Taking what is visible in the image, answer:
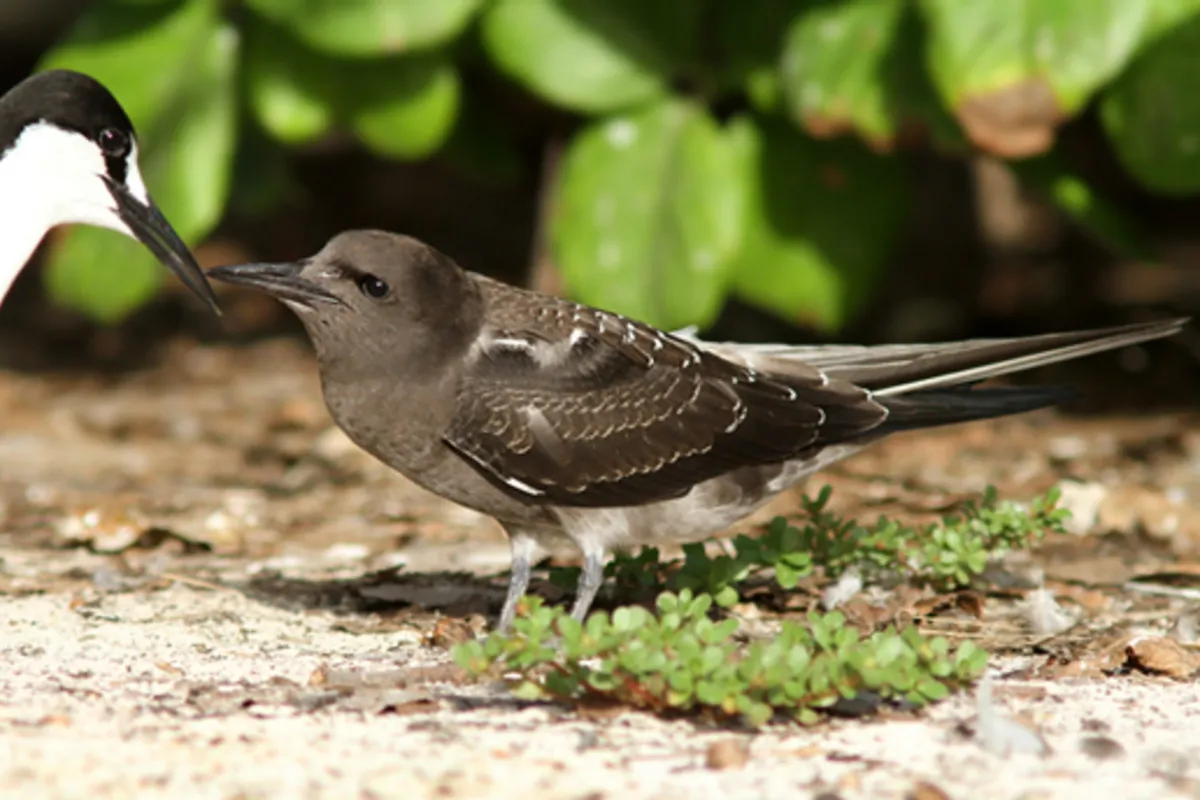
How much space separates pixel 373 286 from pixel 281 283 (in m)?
0.22

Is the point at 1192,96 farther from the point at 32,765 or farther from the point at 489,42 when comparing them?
the point at 32,765

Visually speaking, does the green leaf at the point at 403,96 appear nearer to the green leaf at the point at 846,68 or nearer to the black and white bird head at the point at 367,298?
the green leaf at the point at 846,68

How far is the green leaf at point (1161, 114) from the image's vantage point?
610 centimetres

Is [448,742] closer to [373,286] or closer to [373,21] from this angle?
[373,286]

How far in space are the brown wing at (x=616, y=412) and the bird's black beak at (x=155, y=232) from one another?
1.06m

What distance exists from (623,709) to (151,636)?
1.36 meters

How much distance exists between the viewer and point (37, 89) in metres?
5.03

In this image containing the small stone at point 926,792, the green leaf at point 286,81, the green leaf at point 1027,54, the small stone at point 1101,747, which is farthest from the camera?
the green leaf at point 286,81

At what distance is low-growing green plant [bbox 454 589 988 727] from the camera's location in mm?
3498

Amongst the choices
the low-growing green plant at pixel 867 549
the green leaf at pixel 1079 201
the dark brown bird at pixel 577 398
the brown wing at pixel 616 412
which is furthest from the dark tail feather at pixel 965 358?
the green leaf at pixel 1079 201

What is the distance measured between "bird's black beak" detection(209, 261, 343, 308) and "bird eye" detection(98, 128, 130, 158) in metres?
0.84

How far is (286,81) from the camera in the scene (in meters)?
7.06

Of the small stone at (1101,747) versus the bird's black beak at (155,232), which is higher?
the bird's black beak at (155,232)

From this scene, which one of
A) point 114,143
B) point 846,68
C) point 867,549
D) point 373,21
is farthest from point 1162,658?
point 373,21
